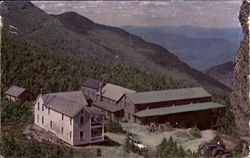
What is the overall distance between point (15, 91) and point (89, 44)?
17.5 meters

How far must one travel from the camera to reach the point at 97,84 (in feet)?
100

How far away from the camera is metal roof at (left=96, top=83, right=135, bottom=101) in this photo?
29828 millimetres

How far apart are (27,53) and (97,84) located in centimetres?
878

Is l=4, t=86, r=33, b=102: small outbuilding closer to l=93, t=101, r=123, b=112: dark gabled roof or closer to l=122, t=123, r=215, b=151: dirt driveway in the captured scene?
l=122, t=123, r=215, b=151: dirt driveway

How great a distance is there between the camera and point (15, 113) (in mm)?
21469

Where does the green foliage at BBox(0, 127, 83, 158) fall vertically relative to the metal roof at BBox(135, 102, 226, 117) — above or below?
below

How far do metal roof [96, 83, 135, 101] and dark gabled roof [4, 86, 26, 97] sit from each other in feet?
32.2

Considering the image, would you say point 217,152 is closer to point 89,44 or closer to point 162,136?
point 162,136

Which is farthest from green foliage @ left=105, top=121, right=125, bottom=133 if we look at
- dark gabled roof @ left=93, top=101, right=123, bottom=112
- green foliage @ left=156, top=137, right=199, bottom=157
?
green foliage @ left=156, top=137, right=199, bottom=157

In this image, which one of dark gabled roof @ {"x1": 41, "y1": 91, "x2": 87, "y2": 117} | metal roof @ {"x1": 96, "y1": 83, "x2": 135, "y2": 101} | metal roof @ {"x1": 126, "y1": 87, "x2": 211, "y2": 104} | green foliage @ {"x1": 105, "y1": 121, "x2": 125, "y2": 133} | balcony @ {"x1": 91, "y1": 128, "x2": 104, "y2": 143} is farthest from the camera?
metal roof @ {"x1": 96, "y1": 83, "x2": 135, "y2": 101}

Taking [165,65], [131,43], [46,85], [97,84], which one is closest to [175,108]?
[97,84]

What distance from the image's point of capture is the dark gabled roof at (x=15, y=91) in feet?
70.6

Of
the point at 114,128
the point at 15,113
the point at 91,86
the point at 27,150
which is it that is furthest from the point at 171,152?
the point at 91,86

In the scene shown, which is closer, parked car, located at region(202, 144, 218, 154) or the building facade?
parked car, located at region(202, 144, 218, 154)
